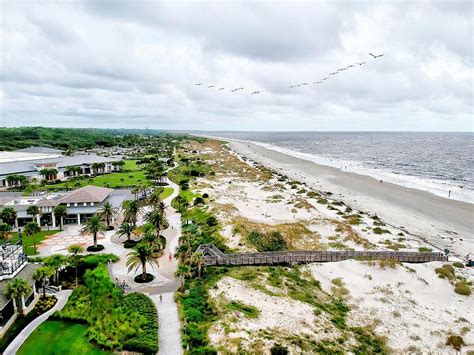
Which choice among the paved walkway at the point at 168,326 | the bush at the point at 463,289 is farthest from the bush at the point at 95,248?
the bush at the point at 463,289

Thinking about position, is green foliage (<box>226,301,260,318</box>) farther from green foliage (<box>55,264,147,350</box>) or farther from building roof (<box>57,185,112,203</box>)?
building roof (<box>57,185,112,203</box>)

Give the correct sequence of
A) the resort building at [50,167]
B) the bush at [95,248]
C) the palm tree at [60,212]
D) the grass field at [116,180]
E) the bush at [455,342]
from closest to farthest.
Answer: the bush at [455,342]
the bush at [95,248]
the palm tree at [60,212]
the grass field at [116,180]
the resort building at [50,167]

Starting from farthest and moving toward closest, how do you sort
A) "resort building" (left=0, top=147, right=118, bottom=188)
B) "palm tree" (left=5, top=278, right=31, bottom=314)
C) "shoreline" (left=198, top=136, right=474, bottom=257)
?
"resort building" (left=0, top=147, right=118, bottom=188) → "shoreline" (left=198, top=136, right=474, bottom=257) → "palm tree" (left=5, top=278, right=31, bottom=314)

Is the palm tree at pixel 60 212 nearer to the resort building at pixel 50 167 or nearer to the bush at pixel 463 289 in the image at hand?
the resort building at pixel 50 167

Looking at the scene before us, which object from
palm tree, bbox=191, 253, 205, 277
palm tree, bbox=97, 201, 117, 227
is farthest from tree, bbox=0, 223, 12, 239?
palm tree, bbox=191, 253, 205, 277

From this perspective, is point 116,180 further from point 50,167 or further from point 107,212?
point 107,212

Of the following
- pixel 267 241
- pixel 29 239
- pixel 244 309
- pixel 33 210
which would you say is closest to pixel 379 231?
pixel 267 241

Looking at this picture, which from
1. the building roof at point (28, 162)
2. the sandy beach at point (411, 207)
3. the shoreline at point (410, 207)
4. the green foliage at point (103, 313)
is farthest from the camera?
the building roof at point (28, 162)

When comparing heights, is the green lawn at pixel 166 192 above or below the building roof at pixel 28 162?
below
